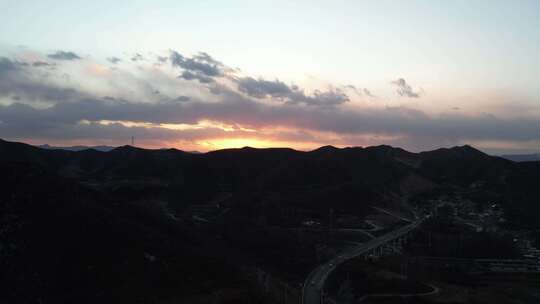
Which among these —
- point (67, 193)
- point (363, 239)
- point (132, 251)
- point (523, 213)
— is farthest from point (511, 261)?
point (67, 193)

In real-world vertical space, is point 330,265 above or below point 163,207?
below

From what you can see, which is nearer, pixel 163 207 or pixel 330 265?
pixel 330 265

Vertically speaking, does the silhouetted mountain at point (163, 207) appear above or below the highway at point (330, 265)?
above

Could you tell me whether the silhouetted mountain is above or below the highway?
above

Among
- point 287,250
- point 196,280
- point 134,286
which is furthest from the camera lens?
point 287,250

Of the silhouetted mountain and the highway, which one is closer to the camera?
the silhouetted mountain

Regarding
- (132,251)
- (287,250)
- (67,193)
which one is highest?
(67,193)

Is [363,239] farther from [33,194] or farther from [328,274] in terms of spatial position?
[33,194]

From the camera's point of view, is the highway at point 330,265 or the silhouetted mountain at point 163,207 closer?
the silhouetted mountain at point 163,207
